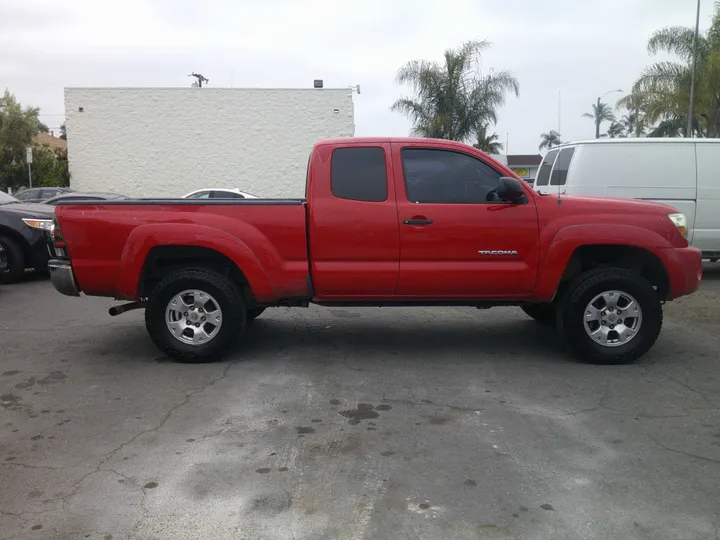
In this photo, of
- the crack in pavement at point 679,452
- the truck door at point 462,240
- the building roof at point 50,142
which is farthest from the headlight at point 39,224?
the building roof at point 50,142

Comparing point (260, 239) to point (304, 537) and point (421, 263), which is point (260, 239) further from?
point (304, 537)

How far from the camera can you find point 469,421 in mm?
4684

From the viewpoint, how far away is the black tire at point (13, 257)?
35.2ft

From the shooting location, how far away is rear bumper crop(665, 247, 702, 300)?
6117mm

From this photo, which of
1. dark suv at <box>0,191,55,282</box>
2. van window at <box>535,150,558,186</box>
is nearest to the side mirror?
van window at <box>535,150,558,186</box>

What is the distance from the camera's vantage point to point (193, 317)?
6105mm

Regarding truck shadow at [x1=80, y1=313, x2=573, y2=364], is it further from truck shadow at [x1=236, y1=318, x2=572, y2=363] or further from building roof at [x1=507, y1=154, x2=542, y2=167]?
building roof at [x1=507, y1=154, x2=542, y2=167]

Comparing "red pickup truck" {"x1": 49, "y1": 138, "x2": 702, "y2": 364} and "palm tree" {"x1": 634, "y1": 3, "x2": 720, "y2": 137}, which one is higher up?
"palm tree" {"x1": 634, "y1": 3, "x2": 720, "y2": 137}

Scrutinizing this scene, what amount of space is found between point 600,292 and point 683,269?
0.81m

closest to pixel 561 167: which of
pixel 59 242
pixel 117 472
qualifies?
pixel 59 242

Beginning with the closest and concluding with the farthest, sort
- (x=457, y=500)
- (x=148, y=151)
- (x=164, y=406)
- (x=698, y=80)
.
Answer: (x=457, y=500) < (x=164, y=406) < (x=698, y=80) < (x=148, y=151)

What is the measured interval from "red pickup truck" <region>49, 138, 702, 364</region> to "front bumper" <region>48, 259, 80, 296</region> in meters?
0.01

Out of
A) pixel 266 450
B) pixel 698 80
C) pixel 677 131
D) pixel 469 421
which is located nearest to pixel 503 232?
pixel 469 421

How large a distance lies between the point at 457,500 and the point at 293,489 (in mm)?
881
